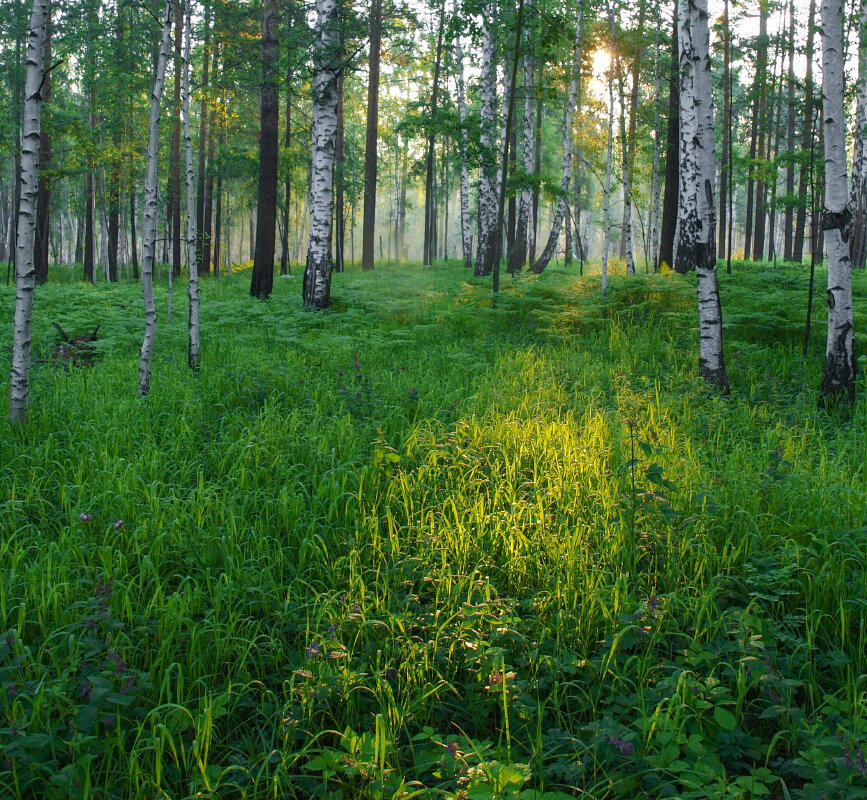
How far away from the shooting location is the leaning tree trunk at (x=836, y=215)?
6219 millimetres

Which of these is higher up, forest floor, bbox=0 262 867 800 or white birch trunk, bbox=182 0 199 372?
white birch trunk, bbox=182 0 199 372

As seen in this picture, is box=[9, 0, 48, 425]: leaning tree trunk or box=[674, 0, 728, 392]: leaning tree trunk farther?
box=[674, 0, 728, 392]: leaning tree trunk

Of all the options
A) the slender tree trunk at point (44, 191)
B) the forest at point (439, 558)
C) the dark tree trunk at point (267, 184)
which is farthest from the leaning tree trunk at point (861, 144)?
the slender tree trunk at point (44, 191)

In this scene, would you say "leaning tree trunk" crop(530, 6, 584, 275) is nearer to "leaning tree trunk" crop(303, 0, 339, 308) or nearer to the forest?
"leaning tree trunk" crop(303, 0, 339, 308)

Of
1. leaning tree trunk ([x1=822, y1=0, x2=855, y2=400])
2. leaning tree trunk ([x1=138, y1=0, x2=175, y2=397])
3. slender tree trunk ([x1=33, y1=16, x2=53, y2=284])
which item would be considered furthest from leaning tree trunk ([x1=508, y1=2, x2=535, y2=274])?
slender tree trunk ([x1=33, y1=16, x2=53, y2=284])

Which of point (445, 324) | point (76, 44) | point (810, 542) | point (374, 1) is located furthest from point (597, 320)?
point (76, 44)

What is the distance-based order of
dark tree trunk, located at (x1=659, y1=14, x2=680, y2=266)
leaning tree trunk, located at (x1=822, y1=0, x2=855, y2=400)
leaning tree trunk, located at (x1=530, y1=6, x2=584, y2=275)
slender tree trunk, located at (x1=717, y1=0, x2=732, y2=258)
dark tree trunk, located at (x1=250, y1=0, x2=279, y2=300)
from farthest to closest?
slender tree trunk, located at (x1=717, y1=0, x2=732, y2=258)
leaning tree trunk, located at (x1=530, y1=6, x2=584, y2=275)
dark tree trunk, located at (x1=659, y1=14, x2=680, y2=266)
dark tree trunk, located at (x1=250, y1=0, x2=279, y2=300)
leaning tree trunk, located at (x1=822, y1=0, x2=855, y2=400)

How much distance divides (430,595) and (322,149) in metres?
10.3

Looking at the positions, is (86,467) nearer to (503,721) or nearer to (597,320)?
(503,721)

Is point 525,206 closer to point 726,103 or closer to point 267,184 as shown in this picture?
point 726,103

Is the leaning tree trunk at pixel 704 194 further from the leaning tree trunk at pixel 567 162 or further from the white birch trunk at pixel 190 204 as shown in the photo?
the leaning tree trunk at pixel 567 162

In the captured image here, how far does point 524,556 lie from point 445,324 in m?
7.58

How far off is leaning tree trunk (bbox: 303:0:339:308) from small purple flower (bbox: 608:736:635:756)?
34.8ft

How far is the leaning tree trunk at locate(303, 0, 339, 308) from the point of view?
11406 mm
